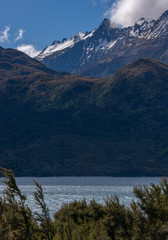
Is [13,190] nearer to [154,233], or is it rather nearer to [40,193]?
[40,193]

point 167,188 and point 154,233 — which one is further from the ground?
point 167,188

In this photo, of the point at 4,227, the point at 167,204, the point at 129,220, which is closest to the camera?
the point at 4,227

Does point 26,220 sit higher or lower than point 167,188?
lower

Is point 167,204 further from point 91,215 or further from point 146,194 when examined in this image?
point 91,215

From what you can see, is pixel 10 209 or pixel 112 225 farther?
pixel 112 225

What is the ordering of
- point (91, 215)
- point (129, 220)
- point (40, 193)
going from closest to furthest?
point (40, 193) → point (129, 220) → point (91, 215)

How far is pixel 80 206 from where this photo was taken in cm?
7656

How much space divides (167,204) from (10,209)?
1867 centimetres

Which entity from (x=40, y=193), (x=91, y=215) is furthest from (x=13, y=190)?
(x=91, y=215)

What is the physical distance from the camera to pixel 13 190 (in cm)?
2603

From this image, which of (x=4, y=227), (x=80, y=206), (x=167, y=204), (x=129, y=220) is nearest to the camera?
(x=4, y=227)

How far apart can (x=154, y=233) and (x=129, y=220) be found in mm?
9001

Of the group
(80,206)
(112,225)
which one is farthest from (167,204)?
(80,206)

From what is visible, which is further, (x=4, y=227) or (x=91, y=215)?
(x=91, y=215)
